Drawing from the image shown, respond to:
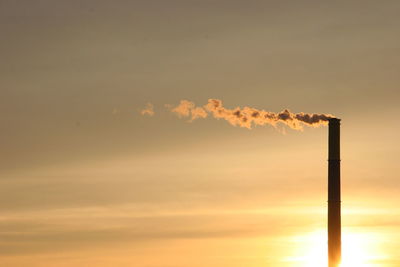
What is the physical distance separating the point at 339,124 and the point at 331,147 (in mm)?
2057

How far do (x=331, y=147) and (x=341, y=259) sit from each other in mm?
6598

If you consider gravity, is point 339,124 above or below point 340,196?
above

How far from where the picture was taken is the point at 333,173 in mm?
43719

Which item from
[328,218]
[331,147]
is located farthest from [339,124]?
[328,218]

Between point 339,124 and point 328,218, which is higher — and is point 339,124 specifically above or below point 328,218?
above

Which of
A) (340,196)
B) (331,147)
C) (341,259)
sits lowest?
(341,259)

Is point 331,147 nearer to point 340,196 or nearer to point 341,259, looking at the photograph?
point 340,196

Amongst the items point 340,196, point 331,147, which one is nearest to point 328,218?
point 340,196

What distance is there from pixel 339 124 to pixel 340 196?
4.54 m

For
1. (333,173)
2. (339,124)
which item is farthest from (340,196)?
(339,124)

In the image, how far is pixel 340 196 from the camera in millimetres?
43844

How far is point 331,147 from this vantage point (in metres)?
44.1

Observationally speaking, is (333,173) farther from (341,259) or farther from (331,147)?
(341,259)

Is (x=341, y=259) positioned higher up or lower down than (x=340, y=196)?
lower down
